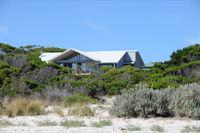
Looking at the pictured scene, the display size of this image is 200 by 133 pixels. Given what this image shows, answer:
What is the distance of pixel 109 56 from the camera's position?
45.6 meters

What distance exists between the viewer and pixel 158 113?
9781mm

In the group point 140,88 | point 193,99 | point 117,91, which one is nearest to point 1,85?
point 117,91

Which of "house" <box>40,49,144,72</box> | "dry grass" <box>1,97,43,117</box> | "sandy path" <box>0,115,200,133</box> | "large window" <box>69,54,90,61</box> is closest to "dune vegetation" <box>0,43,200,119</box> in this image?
"dry grass" <box>1,97,43,117</box>

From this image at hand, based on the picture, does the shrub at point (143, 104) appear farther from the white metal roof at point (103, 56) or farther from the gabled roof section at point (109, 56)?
the gabled roof section at point (109, 56)

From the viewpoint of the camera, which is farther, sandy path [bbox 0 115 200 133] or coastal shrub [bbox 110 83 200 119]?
coastal shrub [bbox 110 83 200 119]

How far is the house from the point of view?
4298 centimetres

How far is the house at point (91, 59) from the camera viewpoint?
42981 millimetres

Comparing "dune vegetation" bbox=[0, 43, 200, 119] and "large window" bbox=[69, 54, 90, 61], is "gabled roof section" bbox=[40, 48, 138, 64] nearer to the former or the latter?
"large window" bbox=[69, 54, 90, 61]

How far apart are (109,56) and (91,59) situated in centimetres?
334

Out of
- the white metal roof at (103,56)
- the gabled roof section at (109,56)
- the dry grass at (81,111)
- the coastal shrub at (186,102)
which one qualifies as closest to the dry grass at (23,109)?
the dry grass at (81,111)

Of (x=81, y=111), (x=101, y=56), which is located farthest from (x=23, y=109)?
→ (x=101, y=56)

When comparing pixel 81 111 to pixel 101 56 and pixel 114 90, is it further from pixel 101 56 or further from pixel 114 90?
pixel 101 56

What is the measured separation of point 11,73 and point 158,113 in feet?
36.0

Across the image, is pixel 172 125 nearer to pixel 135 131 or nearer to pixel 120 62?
pixel 135 131
